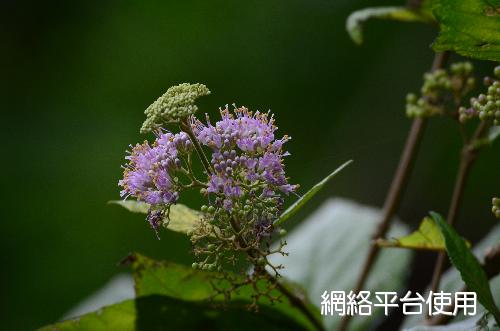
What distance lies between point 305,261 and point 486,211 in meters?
1.58

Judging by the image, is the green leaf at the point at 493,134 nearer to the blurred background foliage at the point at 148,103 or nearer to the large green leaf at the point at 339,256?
the large green leaf at the point at 339,256

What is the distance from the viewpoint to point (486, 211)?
10.5 ft

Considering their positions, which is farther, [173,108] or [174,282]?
[174,282]

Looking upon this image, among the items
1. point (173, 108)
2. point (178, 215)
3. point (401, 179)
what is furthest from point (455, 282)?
point (173, 108)

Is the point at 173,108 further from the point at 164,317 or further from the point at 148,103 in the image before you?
the point at 148,103

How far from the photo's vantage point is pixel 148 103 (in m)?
3.39

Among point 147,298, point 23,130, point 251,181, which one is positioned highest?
point 251,181

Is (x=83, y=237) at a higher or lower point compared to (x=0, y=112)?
lower

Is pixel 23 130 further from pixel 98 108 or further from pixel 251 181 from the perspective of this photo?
pixel 251 181

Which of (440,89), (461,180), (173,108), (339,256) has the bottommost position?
(339,256)

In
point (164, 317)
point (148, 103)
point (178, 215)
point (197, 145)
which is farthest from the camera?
point (148, 103)

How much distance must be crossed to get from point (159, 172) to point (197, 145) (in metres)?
0.06

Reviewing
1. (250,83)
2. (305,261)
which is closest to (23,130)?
(250,83)

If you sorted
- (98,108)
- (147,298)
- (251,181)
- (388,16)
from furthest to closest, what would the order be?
(98,108) < (388,16) < (147,298) < (251,181)
